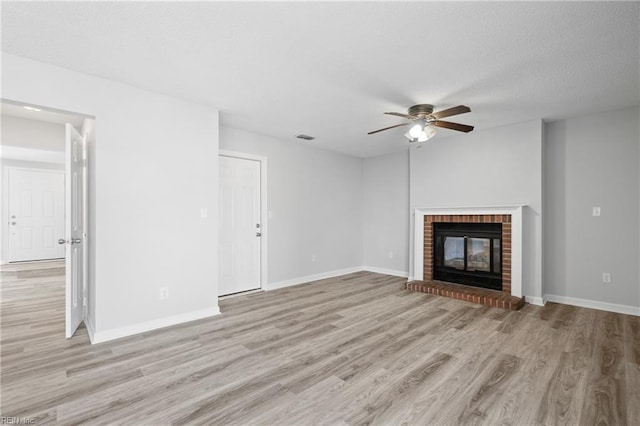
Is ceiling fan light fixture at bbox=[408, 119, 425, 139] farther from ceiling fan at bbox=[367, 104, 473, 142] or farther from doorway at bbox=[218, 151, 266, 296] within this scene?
doorway at bbox=[218, 151, 266, 296]

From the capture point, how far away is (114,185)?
293 centimetres

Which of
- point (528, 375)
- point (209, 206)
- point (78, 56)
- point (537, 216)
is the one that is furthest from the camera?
point (537, 216)

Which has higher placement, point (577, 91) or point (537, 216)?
point (577, 91)

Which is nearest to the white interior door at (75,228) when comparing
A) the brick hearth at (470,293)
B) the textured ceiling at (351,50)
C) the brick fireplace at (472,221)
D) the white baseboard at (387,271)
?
the textured ceiling at (351,50)

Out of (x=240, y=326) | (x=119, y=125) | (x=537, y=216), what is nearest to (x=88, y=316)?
(x=240, y=326)

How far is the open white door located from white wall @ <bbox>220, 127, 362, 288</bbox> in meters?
1.67

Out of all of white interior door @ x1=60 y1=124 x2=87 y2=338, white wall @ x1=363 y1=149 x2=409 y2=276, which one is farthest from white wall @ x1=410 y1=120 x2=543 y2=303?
white interior door @ x1=60 y1=124 x2=87 y2=338

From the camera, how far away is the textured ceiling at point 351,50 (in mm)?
1930

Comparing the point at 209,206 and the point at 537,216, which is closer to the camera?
the point at 209,206

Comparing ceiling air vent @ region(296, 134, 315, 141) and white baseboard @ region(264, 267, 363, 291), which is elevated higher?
ceiling air vent @ region(296, 134, 315, 141)

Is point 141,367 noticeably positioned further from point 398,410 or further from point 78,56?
point 78,56

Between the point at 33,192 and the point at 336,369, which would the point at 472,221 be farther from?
the point at 33,192

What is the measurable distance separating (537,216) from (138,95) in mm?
4978

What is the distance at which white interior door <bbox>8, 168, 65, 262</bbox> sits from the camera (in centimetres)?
729
